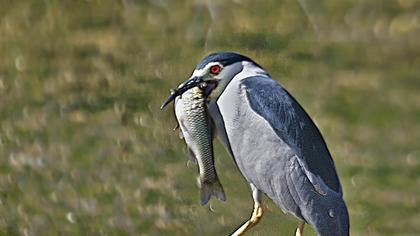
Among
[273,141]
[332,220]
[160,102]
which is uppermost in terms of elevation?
[273,141]

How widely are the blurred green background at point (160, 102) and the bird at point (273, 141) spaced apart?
93cm

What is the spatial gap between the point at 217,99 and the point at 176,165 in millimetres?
1886

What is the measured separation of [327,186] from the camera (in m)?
4.05

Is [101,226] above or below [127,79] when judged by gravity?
above

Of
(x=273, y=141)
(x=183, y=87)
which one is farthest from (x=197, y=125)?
(x=273, y=141)

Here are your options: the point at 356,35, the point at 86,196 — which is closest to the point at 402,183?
the point at 86,196

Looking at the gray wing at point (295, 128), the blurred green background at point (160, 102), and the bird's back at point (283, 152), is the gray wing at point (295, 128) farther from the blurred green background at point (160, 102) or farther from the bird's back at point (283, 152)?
the blurred green background at point (160, 102)

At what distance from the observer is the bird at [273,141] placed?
4.05 m

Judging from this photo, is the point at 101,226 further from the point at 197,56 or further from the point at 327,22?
the point at 327,22

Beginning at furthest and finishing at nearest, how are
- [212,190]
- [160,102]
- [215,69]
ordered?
[160,102] < [212,190] < [215,69]

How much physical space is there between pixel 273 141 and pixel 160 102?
2834mm

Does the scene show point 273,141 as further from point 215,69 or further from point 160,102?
point 160,102

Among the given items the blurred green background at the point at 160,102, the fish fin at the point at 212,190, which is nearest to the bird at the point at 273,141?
the fish fin at the point at 212,190

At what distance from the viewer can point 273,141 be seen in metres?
4.15
